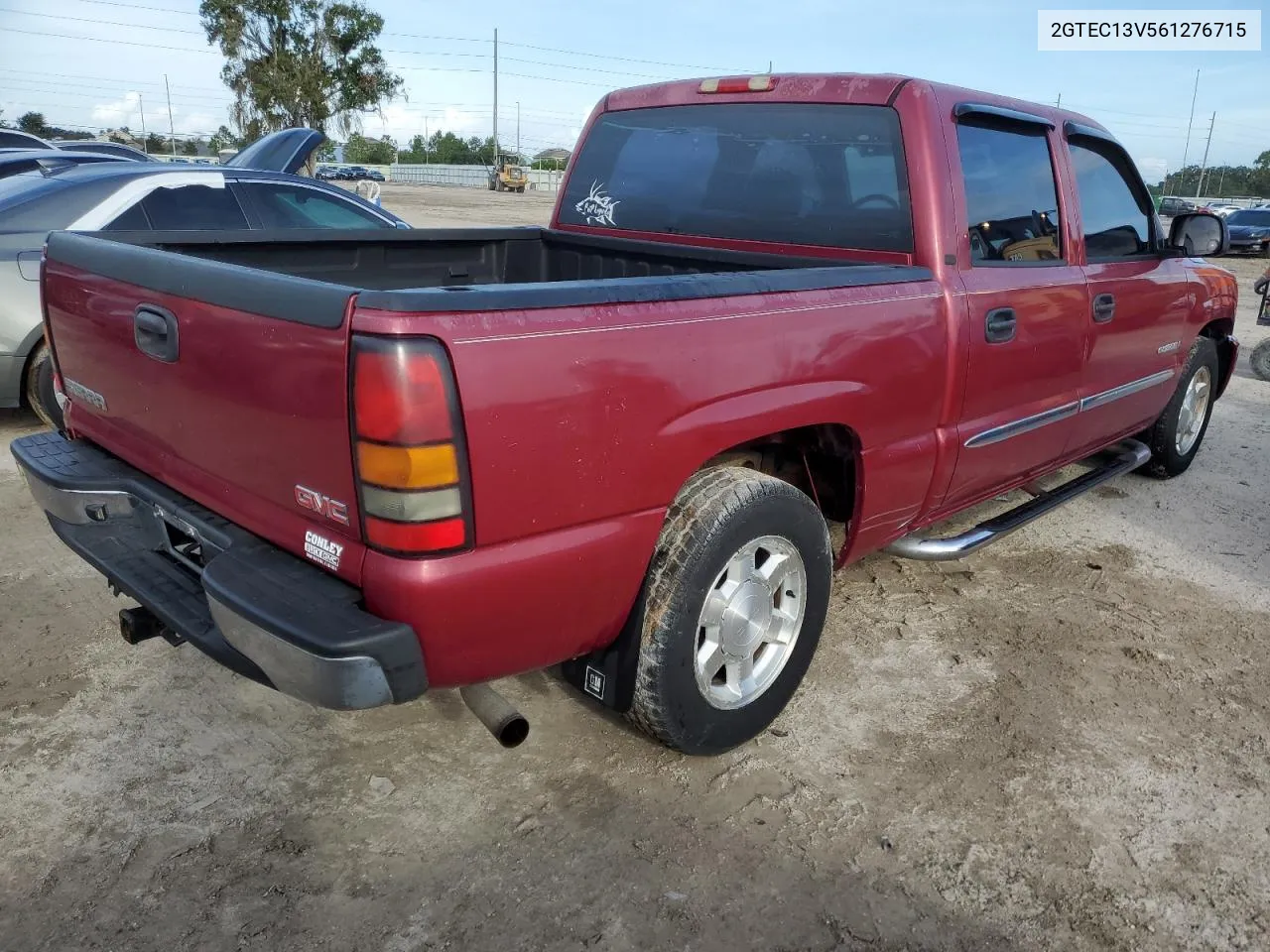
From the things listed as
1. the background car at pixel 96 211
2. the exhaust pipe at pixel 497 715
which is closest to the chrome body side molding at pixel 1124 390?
the exhaust pipe at pixel 497 715

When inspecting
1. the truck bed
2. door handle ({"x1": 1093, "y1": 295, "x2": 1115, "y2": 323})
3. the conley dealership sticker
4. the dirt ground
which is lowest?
the dirt ground

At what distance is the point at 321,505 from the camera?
2109mm

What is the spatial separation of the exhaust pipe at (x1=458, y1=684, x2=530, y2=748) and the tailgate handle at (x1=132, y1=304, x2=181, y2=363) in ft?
3.62

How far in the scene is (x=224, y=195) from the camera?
18.8 ft

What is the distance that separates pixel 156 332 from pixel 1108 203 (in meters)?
3.84


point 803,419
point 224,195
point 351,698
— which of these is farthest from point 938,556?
point 224,195

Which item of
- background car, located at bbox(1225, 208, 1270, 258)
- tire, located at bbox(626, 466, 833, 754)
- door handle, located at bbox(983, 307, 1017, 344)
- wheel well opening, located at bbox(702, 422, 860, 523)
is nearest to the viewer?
tire, located at bbox(626, 466, 833, 754)

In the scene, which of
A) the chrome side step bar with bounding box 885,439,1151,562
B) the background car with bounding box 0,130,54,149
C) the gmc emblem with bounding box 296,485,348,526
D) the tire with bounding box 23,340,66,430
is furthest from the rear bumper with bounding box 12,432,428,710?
the background car with bounding box 0,130,54,149

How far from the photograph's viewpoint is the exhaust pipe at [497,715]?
2.33 metres

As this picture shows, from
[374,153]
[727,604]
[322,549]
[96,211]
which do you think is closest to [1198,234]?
[727,604]

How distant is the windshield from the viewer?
2517 cm

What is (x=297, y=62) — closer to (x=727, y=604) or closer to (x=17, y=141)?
(x=17, y=141)

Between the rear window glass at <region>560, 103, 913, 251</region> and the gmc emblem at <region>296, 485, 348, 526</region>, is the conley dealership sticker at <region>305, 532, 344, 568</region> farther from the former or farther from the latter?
the rear window glass at <region>560, 103, 913, 251</region>

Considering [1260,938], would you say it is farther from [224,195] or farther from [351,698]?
[224,195]
